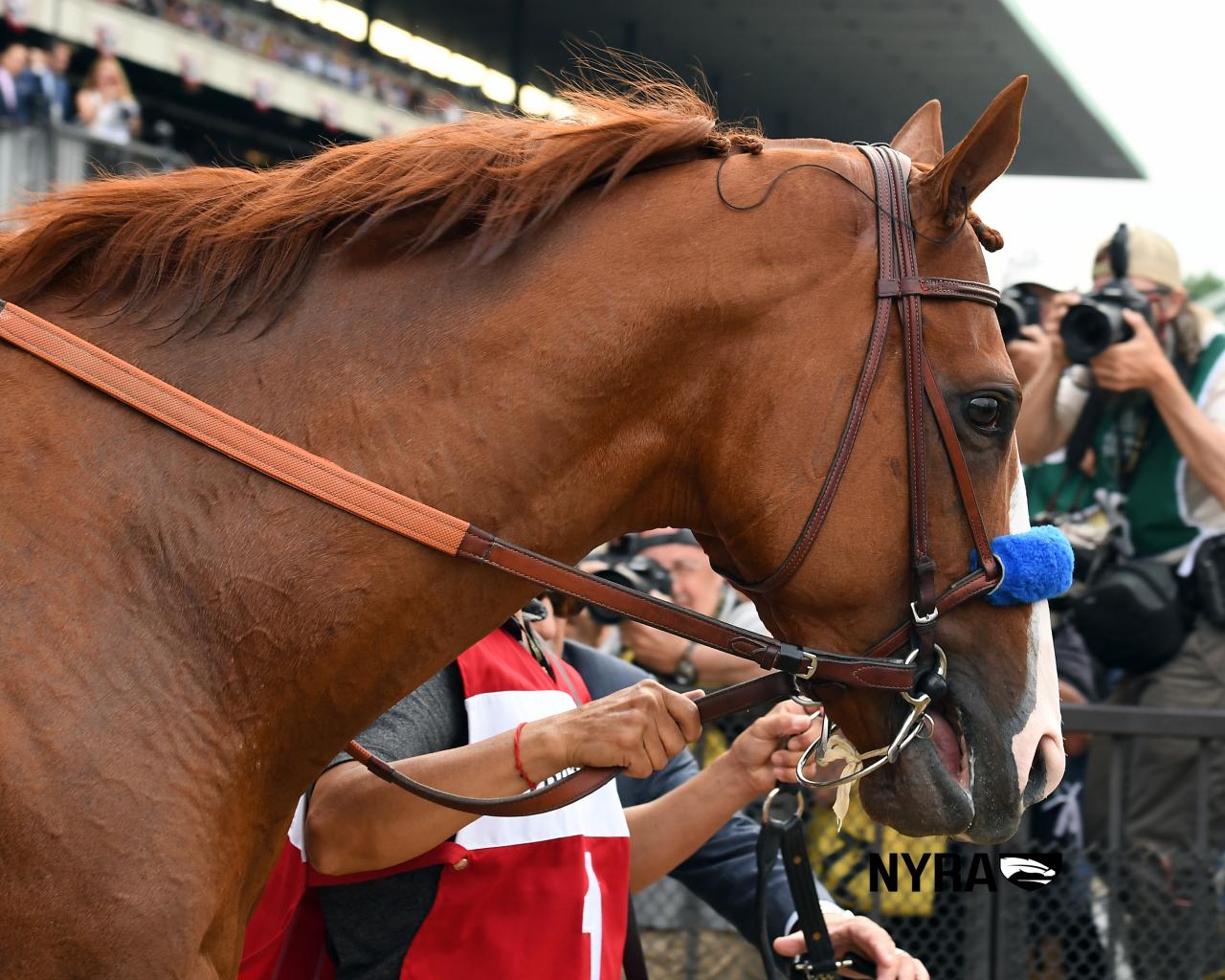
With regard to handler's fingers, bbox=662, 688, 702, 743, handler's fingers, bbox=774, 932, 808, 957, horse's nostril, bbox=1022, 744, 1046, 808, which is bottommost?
handler's fingers, bbox=774, 932, 808, 957

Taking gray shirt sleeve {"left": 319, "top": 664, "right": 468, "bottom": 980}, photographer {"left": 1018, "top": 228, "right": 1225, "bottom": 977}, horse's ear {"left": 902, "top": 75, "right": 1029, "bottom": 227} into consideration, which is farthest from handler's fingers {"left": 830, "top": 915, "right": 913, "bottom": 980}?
photographer {"left": 1018, "top": 228, "right": 1225, "bottom": 977}

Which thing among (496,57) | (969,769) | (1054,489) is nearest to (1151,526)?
(1054,489)

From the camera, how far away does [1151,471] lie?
3996mm

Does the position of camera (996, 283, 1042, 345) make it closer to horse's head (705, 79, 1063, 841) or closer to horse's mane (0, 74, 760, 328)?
horse's head (705, 79, 1063, 841)

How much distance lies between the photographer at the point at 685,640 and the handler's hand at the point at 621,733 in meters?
1.52

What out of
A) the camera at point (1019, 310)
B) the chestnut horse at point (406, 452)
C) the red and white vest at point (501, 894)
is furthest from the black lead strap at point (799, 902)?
the camera at point (1019, 310)

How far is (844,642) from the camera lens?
180 cm

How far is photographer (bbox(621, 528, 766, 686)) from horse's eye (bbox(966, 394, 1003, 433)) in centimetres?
165

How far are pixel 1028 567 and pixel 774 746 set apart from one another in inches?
27.7

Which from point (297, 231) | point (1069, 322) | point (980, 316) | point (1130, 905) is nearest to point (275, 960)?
point (297, 231)

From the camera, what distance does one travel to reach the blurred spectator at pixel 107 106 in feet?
31.3

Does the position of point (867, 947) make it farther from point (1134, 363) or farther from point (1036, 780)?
point (1134, 363)

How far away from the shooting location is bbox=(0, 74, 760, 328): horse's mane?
5.44 feet

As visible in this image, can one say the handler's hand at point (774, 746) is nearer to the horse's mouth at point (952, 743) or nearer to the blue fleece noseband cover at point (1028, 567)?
the horse's mouth at point (952, 743)
